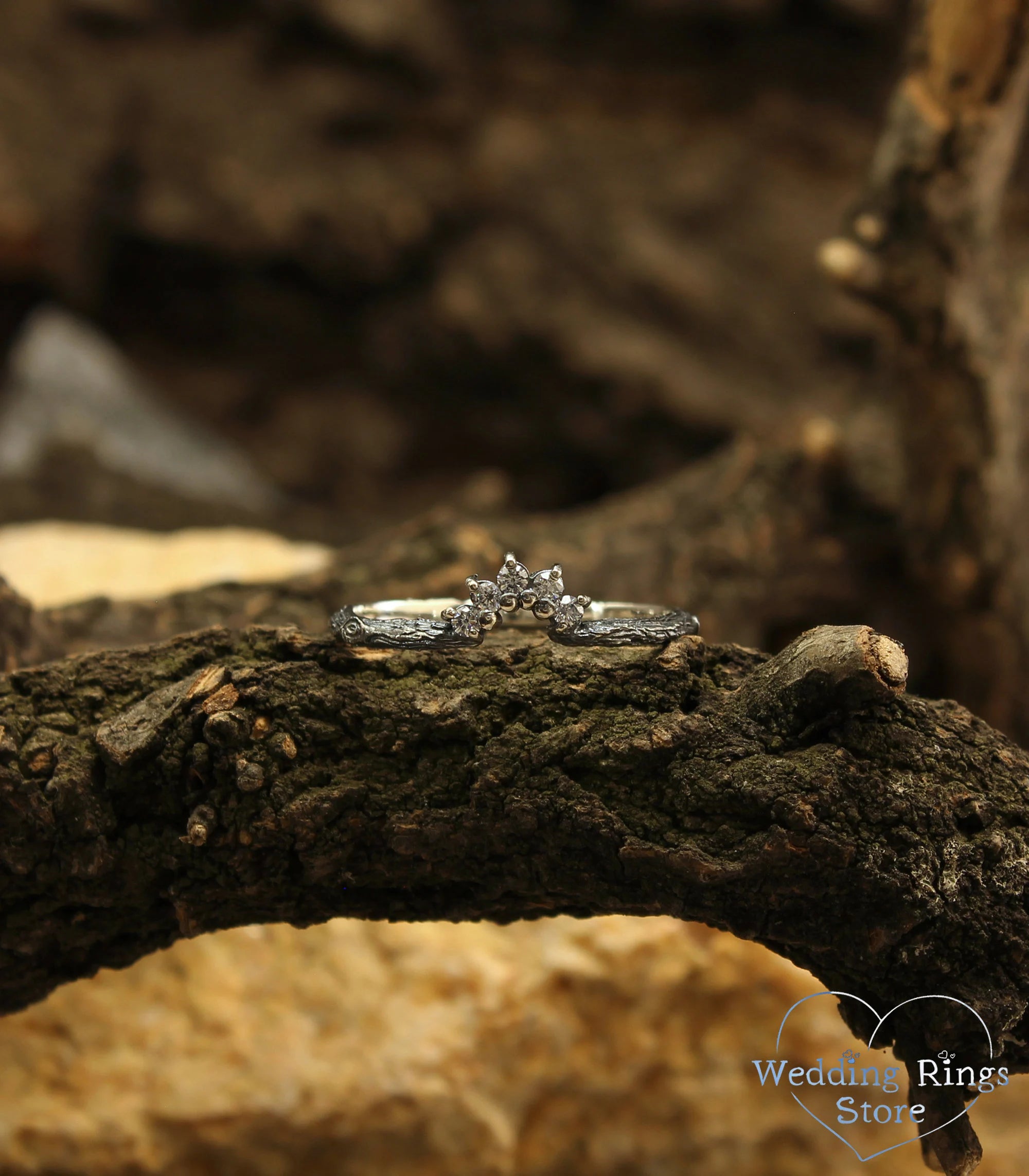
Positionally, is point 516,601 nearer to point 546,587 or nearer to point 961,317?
point 546,587

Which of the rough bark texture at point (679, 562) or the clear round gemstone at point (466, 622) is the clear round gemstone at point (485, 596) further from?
the rough bark texture at point (679, 562)

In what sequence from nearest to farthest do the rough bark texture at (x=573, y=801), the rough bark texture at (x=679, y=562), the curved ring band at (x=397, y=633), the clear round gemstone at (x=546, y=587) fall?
the rough bark texture at (x=573, y=801), the curved ring band at (x=397, y=633), the clear round gemstone at (x=546, y=587), the rough bark texture at (x=679, y=562)

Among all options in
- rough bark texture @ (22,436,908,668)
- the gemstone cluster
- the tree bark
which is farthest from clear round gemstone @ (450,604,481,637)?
the tree bark

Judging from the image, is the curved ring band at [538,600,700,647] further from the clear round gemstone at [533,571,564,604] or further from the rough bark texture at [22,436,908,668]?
the rough bark texture at [22,436,908,668]

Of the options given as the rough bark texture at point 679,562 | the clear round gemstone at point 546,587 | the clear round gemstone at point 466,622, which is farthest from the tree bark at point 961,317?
the clear round gemstone at point 466,622

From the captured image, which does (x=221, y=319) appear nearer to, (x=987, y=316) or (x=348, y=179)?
(x=348, y=179)

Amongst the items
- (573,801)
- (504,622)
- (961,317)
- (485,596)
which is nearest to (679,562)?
(961,317)
